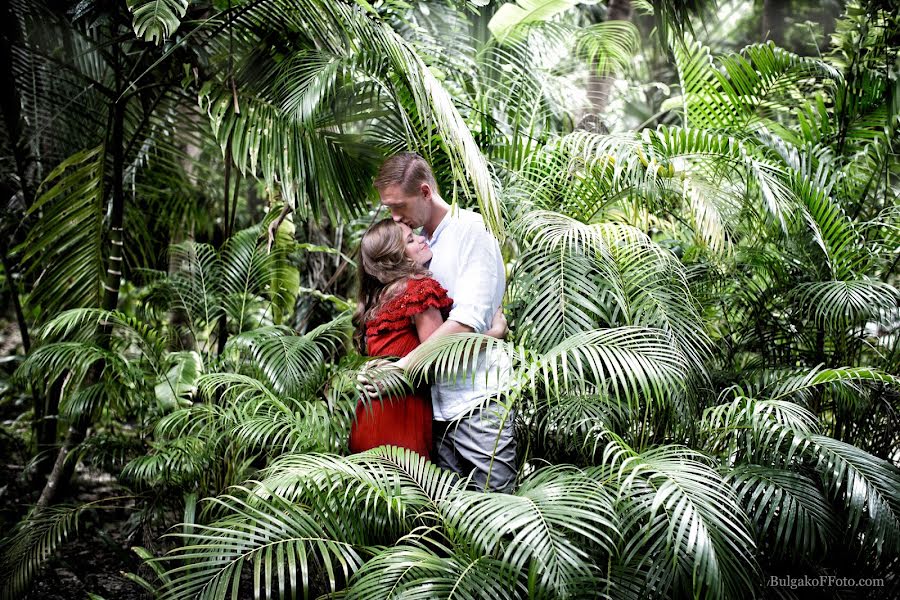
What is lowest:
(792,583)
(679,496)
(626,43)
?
(792,583)

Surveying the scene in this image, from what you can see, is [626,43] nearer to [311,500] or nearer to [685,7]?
[685,7]

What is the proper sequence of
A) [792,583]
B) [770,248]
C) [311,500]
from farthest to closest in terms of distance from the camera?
1. [770,248]
2. [792,583]
3. [311,500]

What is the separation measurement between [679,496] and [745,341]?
1.99 meters

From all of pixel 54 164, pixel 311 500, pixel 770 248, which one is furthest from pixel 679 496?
pixel 54 164

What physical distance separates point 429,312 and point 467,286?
0.60ft

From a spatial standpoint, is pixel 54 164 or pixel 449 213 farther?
pixel 54 164

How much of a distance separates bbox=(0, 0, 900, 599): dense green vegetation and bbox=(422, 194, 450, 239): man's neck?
0.21m

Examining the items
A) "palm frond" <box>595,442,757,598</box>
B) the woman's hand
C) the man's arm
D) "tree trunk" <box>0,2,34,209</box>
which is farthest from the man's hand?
"tree trunk" <box>0,2,34,209</box>

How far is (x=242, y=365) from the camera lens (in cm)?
382

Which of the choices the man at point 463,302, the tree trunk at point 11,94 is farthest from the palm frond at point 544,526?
the tree trunk at point 11,94

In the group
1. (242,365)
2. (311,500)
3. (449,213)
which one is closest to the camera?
(311,500)

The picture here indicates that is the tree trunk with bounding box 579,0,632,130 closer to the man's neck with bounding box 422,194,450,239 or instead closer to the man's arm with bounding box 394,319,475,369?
the man's neck with bounding box 422,194,450,239

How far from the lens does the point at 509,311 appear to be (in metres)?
3.47

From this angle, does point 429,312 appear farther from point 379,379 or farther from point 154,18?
point 154,18
